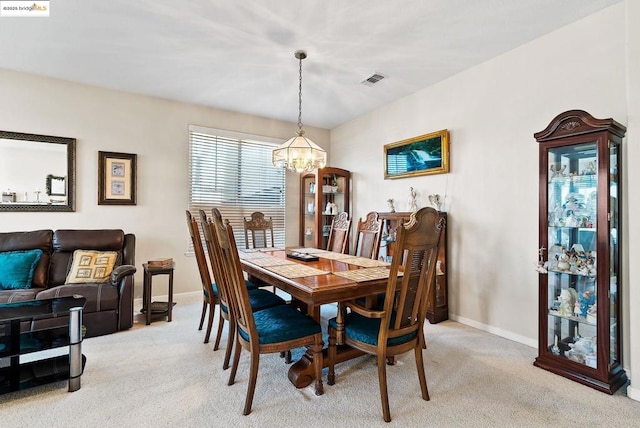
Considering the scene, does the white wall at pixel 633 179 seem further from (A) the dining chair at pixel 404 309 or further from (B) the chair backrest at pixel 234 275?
(B) the chair backrest at pixel 234 275

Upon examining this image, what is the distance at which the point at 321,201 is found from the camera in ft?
16.3

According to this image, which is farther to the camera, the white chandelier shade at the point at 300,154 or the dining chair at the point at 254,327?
the white chandelier shade at the point at 300,154

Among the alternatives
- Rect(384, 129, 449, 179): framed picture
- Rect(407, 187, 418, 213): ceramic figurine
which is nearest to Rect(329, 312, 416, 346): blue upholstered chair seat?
Rect(407, 187, 418, 213): ceramic figurine

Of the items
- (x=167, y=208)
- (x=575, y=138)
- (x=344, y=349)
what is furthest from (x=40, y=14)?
(x=575, y=138)

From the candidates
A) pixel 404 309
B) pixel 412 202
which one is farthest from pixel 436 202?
pixel 404 309

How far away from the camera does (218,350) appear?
2615mm

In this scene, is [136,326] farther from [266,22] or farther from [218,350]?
[266,22]

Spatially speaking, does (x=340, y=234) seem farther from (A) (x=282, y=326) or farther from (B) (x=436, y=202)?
(A) (x=282, y=326)

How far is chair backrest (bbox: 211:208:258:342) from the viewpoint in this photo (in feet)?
5.78

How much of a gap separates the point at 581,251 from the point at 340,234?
219 centimetres

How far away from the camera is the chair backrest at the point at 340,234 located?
3.54m

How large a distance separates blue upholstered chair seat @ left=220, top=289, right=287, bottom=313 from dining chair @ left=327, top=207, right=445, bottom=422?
27.1 inches

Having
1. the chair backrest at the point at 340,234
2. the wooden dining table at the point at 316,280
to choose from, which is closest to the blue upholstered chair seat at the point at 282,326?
the wooden dining table at the point at 316,280

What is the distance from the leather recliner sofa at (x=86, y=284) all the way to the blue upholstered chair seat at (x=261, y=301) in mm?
1290
